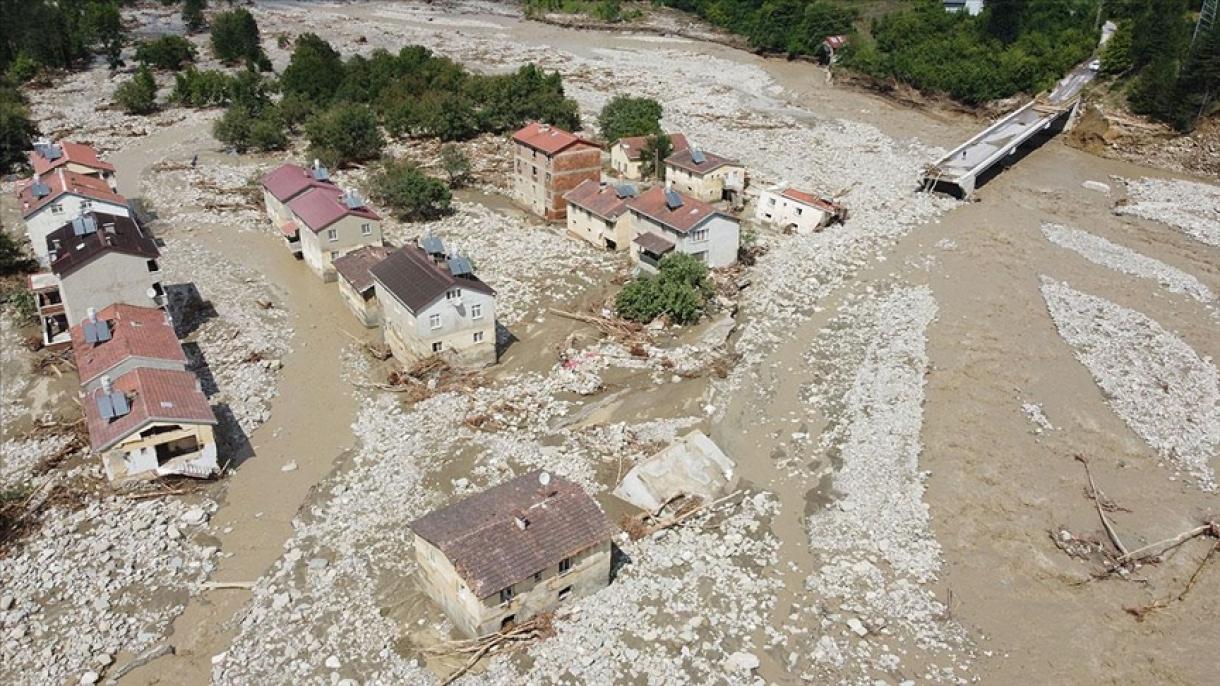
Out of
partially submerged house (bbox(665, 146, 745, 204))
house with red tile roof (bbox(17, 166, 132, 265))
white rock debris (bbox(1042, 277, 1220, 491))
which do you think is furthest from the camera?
partially submerged house (bbox(665, 146, 745, 204))

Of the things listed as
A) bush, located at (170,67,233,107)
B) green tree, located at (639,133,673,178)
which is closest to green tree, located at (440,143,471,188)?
green tree, located at (639,133,673,178)

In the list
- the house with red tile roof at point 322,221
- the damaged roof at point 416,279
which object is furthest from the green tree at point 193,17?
the damaged roof at point 416,279

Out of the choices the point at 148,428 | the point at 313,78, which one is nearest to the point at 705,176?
the point at 148,428

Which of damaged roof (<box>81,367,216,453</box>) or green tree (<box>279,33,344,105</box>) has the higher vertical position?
green tree (<box>279,33,344,105</box>)

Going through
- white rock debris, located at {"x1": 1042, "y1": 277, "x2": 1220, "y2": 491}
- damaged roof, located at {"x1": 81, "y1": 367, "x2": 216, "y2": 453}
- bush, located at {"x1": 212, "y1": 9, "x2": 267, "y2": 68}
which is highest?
bush, located at {"x1": 212, "y1": 9, "x2": 267, "y2": 68}

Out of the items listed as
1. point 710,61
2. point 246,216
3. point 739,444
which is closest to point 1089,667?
point 739,444

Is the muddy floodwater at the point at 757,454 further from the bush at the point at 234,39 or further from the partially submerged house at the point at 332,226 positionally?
the bush at the point at 234,39

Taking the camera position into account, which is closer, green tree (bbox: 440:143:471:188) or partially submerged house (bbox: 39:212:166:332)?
partially submerged house (bbox: 39:212:166:332)

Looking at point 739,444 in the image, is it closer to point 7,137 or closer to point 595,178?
point 595,178

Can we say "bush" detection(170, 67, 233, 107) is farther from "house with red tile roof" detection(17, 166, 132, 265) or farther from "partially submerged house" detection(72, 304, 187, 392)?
"partially submerged house" detection(72, 304, 187, 392)
